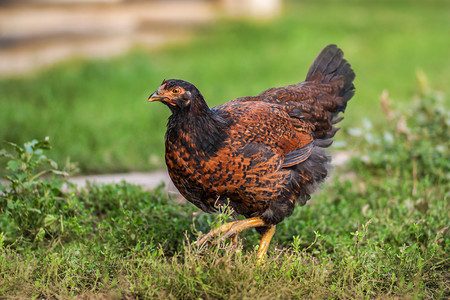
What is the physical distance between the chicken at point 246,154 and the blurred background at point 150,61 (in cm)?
144

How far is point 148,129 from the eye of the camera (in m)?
6.70

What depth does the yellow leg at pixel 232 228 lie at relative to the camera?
324cm

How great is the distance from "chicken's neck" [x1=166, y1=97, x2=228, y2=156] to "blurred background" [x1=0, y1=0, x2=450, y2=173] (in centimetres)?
220

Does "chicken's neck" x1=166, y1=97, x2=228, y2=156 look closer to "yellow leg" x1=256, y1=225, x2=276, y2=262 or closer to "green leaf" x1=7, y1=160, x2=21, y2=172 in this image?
"yellow leg" x1=256, y1=225, x2=276, y2=262

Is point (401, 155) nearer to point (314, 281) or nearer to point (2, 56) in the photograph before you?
point (314, 281)

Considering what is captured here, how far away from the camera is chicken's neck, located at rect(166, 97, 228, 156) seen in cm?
318

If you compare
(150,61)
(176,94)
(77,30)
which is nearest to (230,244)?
(176,94)

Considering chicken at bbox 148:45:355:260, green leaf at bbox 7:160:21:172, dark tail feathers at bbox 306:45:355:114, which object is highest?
dark tail feathers at bbox 306:45:355:114

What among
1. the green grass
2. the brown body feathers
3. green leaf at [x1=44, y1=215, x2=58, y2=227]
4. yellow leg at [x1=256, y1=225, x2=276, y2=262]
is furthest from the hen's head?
green leaf at [x1=44, y1=215, x2=58, y2=227]

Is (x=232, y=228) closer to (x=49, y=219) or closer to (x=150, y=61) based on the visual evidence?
(x=49, y=219)

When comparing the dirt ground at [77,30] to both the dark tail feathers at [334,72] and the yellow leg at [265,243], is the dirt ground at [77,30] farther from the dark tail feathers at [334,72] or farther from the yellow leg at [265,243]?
the yellow leg at [265,243]

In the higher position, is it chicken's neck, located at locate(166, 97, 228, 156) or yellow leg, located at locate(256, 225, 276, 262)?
chicken's neck, located at locate(166, 97, 228, 156)

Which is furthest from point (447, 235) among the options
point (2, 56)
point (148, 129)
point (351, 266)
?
point (2, 56)

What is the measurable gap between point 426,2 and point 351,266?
1839cm
